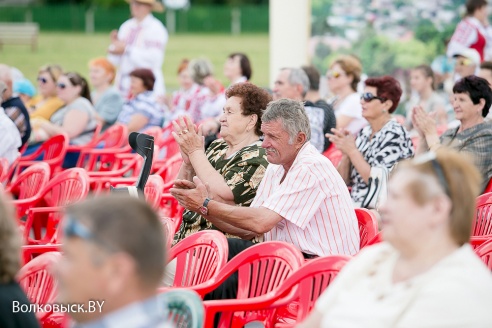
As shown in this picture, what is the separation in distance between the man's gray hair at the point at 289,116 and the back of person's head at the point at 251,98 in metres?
0.56

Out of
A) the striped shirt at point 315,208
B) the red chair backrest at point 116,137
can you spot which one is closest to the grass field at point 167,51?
the red chair backrest at point 116,137

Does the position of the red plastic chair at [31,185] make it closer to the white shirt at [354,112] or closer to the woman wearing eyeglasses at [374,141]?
the woman wearing eyeglasses at [374,141]

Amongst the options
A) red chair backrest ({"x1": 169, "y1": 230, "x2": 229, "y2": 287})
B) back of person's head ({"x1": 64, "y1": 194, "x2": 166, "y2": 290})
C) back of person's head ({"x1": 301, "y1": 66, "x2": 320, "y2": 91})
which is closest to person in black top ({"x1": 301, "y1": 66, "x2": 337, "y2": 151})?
back of person's head ({"x1": 301, "y1": 66, "x2": 320, "y2": 91})

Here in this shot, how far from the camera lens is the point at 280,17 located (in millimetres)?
12305

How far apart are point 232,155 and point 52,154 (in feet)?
11.8

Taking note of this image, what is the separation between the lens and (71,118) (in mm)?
9469

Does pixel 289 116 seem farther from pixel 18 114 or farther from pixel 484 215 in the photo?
pixel 18 114

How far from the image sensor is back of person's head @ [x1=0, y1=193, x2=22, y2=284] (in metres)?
2.79

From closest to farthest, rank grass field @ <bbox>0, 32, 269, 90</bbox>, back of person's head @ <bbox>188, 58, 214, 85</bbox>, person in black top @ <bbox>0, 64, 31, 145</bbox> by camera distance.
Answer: person in black top @ <bbox>0, 64, 31, 145</bbox>, back of person's head @ <bbox>188, 58, 214, 85</bbox>, grass field @ <bbox>0, 32, 269, 90</bbox>

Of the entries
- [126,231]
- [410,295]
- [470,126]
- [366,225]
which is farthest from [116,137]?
[126,231]

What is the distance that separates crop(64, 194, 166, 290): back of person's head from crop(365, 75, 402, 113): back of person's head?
457cm

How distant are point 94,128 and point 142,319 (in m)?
7.39

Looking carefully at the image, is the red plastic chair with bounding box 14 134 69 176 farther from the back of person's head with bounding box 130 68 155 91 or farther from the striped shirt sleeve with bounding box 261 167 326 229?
the striped shirt sleeve with bounding box 261 167 326 229

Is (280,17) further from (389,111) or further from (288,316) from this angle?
(288,316)
